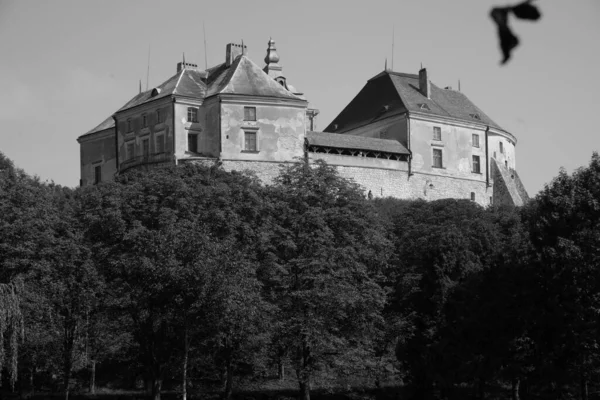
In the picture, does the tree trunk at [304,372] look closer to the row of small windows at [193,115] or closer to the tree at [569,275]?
the tree at [569,275]

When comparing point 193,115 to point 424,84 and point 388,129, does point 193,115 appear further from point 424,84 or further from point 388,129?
point 424,84

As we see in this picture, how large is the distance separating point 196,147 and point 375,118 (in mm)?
17341

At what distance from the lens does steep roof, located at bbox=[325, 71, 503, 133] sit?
7569 centimetres

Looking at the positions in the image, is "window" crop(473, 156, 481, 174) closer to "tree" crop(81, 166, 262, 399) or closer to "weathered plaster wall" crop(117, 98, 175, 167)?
"weathered plaster wall" crop(117, 98, 175, 167)

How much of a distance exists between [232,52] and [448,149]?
17784 millimetres

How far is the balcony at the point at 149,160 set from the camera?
6438 cm

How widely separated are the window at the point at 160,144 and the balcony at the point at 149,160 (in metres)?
0.48

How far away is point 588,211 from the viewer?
34.9 metres

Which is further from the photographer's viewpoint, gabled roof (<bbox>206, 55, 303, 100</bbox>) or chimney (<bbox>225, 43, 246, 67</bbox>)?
chimney (<bbox>225, 43, 246, 67</bbox>)

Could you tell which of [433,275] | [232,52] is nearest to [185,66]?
[232,52]

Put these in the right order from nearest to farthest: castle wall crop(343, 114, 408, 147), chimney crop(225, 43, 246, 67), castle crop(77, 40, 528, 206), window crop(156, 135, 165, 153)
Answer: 1. castle crop(77, 40, 528, 206)
2. window crop(156, 135, 165, 153)
3. chimney crop(225, 43, 246, 67)
4. castle wall crop(343, 114, 408, 147)

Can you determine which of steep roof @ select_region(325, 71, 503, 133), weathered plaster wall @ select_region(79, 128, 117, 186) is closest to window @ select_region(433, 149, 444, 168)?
steep roof @ select_region(325, 71, 503, 133)

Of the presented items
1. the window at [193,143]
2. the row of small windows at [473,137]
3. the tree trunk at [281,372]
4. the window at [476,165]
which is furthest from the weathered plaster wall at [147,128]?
the window at [476,165]

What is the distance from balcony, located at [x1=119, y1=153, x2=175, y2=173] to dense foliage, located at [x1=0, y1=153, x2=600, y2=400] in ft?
32.7
